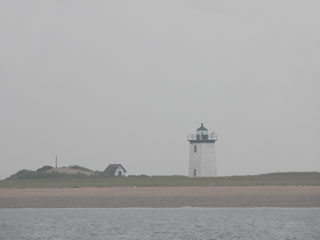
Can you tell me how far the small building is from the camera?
10788cm

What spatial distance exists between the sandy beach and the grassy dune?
3280 millimetres

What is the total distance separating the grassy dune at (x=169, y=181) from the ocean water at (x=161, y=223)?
9.98 m

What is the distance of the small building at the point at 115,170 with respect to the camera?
107875mm

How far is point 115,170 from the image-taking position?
356 feet

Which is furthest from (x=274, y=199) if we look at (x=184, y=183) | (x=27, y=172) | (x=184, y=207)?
(x=27, y=172)

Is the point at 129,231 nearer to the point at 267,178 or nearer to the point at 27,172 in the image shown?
the point at 267,178

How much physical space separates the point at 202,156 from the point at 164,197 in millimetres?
25993

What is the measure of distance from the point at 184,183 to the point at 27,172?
868 inches

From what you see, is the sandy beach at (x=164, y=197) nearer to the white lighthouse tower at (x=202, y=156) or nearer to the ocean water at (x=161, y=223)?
the ocean water at (x=161, y=223)

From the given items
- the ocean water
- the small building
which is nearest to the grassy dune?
the ocean water

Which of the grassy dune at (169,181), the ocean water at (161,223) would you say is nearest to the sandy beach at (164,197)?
the ocean water at (161,223)

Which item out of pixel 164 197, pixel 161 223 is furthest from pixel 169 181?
Answer: pixel 161 223

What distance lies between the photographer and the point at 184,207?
239 ft

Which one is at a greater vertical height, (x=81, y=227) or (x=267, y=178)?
(x=267, y=178)
